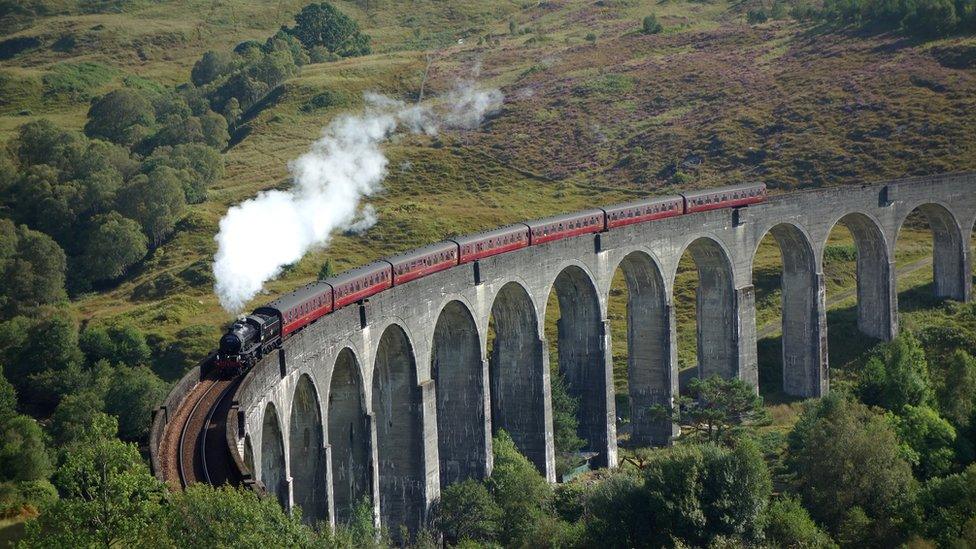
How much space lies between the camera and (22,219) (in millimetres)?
91375

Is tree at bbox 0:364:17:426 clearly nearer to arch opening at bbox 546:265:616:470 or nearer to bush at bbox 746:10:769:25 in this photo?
arch opening at bbox 546:265:616:470

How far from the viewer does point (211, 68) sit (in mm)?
138500

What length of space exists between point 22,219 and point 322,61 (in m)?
51.6

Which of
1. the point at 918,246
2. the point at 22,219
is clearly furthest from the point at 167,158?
the point at 918,246

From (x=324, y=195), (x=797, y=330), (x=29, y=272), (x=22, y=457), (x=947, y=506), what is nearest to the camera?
(x=947, y=506)

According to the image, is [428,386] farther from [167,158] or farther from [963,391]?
[167,158]

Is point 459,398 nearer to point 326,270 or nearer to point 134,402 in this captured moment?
point 134,402

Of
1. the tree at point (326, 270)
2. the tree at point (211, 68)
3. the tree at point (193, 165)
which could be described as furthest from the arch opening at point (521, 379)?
the tree at point (211, 68)

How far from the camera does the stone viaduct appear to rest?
4309 cm

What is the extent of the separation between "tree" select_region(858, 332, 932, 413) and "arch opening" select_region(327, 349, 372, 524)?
25.9m

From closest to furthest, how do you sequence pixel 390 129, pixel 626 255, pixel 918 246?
pixel 626 255
pixel 918 246
pixel 390 129

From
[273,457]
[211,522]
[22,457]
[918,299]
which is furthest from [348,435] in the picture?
[918,299]

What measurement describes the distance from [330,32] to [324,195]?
56.3 metres

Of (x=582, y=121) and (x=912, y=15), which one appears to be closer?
(x=912, y=15)
